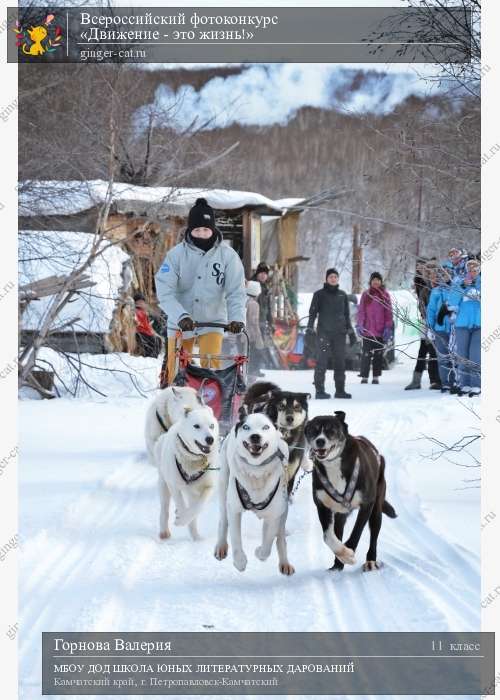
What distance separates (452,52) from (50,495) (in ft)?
8.01

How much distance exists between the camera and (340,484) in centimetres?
303

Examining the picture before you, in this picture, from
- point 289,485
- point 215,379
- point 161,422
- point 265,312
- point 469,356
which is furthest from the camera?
point 265,312

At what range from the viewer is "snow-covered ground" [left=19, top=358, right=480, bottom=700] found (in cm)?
265

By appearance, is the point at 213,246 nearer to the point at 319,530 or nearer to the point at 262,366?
the point at 319,530

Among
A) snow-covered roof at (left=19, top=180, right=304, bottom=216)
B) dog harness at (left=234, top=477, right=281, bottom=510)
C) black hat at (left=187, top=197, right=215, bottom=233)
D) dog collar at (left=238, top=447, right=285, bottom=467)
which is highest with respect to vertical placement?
snow-covered roof at (left=19, top=180, right=304, bottom=216)

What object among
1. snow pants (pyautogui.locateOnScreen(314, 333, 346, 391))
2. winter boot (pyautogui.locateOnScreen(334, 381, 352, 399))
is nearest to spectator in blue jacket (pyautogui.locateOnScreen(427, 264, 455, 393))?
winter boot (pyautogui.locateOnScreen(334, 381, 352, 399))

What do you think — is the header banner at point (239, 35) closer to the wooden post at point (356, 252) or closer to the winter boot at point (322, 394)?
the wooden post at point (356, 252)

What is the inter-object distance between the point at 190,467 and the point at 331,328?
5917 mm

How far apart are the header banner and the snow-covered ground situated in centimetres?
133

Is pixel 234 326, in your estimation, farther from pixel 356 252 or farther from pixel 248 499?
pixel 248 499

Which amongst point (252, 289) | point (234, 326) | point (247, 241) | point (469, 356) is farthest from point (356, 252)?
point (247, 241)

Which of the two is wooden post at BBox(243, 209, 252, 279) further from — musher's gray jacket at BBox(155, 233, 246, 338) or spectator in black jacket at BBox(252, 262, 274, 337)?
musher's gray jacket at BBox(155, 233, 246, 338)

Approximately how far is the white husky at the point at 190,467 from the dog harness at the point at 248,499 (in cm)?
44

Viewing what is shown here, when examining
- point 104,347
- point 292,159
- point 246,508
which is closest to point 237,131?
point 292,159
